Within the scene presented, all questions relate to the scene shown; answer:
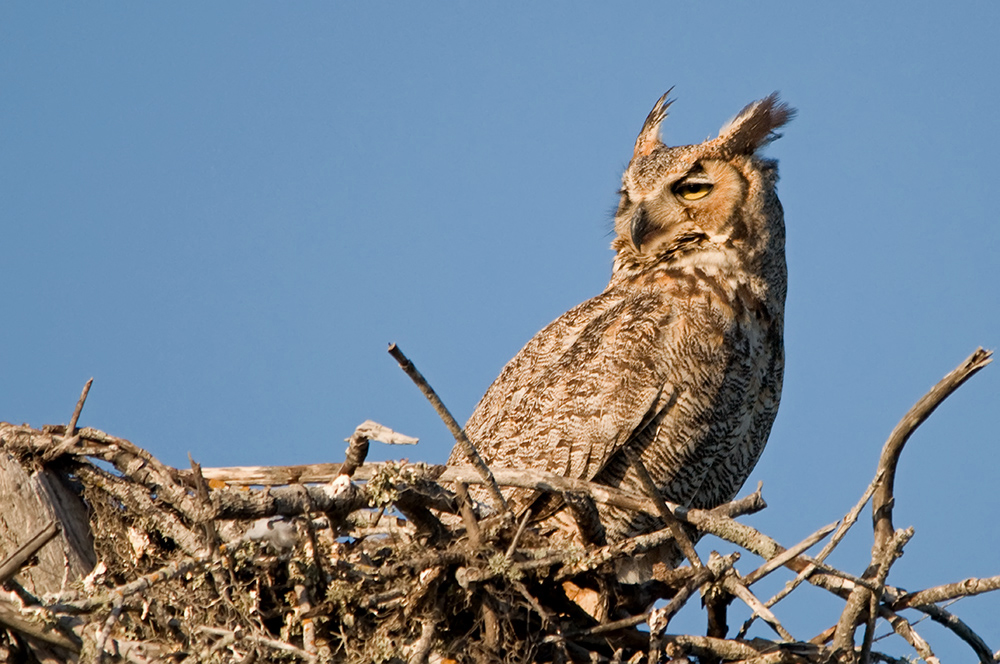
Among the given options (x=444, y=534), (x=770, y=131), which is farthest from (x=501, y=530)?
(x=770, y=131)

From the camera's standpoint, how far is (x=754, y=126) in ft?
14.8

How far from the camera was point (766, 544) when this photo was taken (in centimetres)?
267

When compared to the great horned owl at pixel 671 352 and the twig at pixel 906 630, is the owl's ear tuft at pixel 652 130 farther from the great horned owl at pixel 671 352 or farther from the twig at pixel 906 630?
the twig at pixel 906 630

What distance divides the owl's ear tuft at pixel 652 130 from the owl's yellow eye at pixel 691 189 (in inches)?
18.9

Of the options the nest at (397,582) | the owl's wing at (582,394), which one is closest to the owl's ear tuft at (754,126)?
the owl's wing at (582,394)

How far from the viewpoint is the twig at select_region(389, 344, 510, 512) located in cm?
219

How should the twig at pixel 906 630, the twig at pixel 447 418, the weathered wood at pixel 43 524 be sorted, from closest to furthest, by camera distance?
the twig at pixel 447 418 < the twig at pixel 906 630 < the weathered wood at pixel 43 524

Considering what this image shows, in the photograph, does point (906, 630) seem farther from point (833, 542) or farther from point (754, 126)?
point (754, 126)

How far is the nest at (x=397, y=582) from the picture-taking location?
259cm

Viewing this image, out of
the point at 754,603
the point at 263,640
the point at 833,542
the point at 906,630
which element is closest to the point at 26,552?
the point at 263,640

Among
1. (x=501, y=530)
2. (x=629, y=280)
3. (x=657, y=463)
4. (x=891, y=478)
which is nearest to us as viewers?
(x=891, y=478)

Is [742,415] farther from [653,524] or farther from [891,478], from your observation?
[891,478]

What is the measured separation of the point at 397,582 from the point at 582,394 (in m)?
1.14

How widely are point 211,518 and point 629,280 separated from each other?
2.14m
